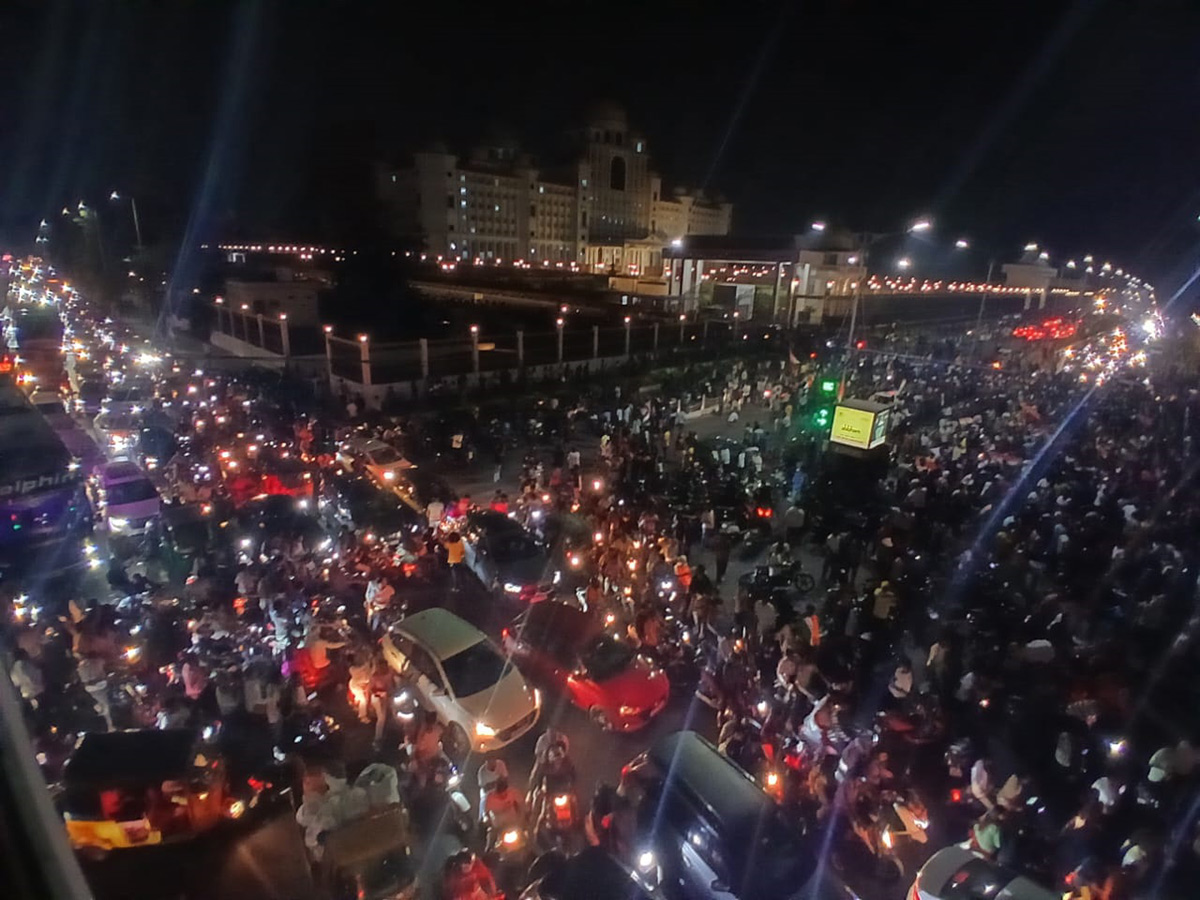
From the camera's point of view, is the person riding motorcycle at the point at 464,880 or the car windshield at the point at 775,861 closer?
the person riding motorcycle at the point at 464,880

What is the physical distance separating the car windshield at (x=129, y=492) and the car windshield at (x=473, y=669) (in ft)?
25.9

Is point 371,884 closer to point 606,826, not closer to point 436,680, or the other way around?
point 606,826

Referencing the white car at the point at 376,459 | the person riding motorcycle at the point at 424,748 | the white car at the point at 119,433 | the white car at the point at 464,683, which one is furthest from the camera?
the white car at the point at 119,433

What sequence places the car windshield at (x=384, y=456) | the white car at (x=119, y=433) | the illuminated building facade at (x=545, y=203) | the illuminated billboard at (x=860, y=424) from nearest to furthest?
the car windshield at (x=384, y=456)
the illuminated billboard at (x=860, y=424)
the white car at (x=119, y=433)
the illuminated building facade at (x=545, y=203)

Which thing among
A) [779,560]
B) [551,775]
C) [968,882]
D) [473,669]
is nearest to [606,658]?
[473,669]

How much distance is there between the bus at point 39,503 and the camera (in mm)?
10359

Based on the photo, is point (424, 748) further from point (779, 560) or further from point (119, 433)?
point (119, 433)

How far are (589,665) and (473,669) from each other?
1.31m

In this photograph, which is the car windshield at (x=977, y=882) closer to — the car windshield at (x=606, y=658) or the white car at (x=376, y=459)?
the car windshield at (x=606, y=658)

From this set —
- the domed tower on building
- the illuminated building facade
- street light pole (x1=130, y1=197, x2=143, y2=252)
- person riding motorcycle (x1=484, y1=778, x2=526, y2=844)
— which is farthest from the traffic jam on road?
the domed tower on building

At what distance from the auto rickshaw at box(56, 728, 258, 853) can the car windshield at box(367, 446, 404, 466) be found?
8.75 m

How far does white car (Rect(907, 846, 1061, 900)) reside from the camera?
4691 mm

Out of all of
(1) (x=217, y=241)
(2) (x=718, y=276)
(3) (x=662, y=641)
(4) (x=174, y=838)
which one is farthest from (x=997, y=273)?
(4) (x=174, y=838)

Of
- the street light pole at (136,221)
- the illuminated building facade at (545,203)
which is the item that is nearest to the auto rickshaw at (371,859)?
the illuminated building facade at (545,203)
